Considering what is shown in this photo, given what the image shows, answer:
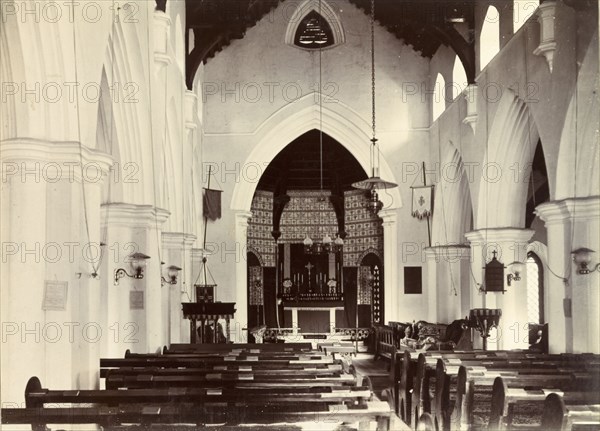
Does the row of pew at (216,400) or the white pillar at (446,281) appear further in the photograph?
the white pillar at (446,281)

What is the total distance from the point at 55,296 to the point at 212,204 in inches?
525

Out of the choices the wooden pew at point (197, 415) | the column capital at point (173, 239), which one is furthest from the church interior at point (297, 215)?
the column capital at point (173, 239)

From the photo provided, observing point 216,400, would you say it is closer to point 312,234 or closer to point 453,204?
point 453,204

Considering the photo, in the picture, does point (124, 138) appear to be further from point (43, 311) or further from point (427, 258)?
point (427, 258)

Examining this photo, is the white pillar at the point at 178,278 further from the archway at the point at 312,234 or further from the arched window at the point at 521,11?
the archway at the point at 312,234

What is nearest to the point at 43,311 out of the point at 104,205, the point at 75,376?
the point at 75,376

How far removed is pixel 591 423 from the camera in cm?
491

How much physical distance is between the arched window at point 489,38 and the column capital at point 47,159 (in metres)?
10.5

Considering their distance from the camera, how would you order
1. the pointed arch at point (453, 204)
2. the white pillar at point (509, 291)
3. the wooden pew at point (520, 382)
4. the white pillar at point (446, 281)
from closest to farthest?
the wooden pew at point (520, 382) → the white pillar at point (509, 291) → the white pillar at point (446, 281) → the pointed arch at point (453, 204)

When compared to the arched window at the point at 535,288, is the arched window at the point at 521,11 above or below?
above

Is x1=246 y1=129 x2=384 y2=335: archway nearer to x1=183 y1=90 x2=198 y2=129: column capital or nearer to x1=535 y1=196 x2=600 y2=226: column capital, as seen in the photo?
x1=183 y1=90 x2=198 y2=129: column capital

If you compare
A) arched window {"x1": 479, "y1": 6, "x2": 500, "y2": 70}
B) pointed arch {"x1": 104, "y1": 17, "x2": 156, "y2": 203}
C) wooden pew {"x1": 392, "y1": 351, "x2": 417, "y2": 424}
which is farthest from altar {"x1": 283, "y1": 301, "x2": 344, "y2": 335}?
wooden pew {"x1": 392, "y1": 351, "x2": 417, "y2": 424}

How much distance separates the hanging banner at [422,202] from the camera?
68.6ft

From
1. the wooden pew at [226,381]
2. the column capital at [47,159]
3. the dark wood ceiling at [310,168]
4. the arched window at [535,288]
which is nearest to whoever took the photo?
the wooden pew at [226,381]
